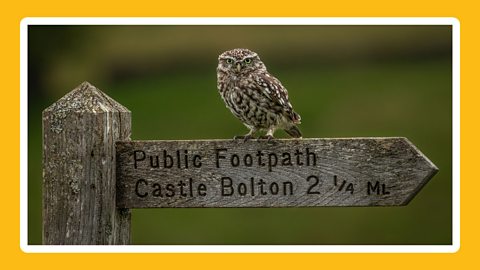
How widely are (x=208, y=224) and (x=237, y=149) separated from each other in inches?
172

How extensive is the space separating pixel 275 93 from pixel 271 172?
123 cm

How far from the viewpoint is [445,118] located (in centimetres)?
884

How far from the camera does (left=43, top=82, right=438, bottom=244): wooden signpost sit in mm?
4102

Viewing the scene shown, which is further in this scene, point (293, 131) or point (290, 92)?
point (290, 92)

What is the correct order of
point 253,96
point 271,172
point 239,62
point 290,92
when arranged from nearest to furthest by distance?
point 271,172, point 253,96, point 239,62, point 290,92

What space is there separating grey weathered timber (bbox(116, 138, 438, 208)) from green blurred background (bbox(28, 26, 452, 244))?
3623 millimetres

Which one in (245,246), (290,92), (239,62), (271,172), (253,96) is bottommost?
(245,246)

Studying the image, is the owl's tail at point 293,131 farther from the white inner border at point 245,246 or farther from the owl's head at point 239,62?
the white inner border at point 245,246

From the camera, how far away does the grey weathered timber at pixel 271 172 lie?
4.09 meters

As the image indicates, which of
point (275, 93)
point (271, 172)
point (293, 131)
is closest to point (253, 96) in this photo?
point (275, 93)

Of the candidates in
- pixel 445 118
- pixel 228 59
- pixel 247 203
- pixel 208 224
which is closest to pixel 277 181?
pixel 247 203

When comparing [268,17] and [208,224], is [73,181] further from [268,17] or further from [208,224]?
[208,224]

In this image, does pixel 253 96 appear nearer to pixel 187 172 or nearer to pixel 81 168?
pixel 187 172

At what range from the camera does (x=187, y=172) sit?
417 centimetres
